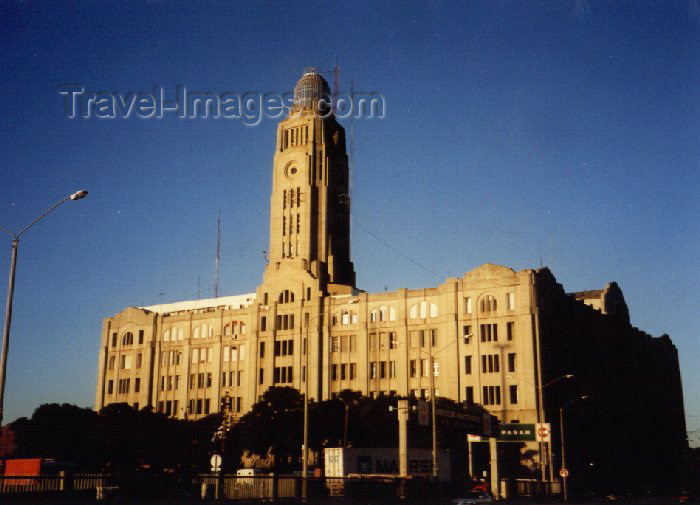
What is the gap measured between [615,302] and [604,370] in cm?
2111

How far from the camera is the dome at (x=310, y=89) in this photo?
13725 cm

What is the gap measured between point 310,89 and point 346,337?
53.3 meters

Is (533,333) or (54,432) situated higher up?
(533,333)

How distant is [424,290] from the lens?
10212 cm

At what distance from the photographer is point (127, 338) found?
4835 inches

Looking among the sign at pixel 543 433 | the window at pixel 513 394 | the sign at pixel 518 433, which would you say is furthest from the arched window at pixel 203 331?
the sign at pixel 543 433

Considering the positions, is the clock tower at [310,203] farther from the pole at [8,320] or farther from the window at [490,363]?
the pole at [8,320]

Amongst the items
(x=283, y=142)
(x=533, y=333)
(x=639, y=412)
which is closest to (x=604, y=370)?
(x=639, y=412)

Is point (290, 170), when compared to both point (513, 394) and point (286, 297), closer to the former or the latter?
point (286, 297)

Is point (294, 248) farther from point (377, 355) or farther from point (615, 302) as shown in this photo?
point (615, 302)

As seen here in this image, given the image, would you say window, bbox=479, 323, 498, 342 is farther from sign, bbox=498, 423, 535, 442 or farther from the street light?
the street light

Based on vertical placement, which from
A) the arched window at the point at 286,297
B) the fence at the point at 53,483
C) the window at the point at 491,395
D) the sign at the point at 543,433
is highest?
the arched window at the point at 286,297

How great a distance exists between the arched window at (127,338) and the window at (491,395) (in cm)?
5964

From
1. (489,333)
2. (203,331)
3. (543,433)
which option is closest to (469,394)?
(489,333)
